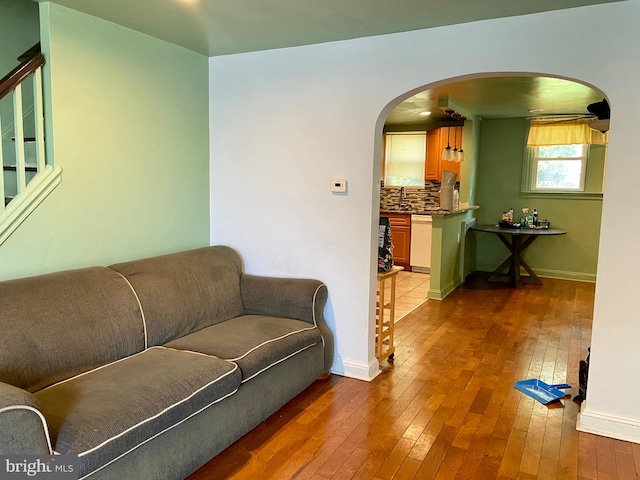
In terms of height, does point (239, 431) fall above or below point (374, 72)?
below

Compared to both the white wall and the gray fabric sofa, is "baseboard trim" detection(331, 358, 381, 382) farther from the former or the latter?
the gray fabric sofa

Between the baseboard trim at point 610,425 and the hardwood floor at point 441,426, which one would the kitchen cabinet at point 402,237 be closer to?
the hardwood floor at point 441,426

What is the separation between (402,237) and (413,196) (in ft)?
2.65

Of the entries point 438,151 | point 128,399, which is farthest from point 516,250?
point 128,399

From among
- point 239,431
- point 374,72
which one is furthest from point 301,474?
point 374,72

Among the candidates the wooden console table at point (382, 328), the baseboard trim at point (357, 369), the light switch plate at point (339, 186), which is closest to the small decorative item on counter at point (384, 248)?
the wooden console table at point (382, 328)

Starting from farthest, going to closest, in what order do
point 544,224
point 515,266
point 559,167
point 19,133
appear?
point 559,167 → point 544,224 → point 515,266 → point 19,133

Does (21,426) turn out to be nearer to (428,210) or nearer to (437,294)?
(437,294)

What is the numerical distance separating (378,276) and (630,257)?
152cm

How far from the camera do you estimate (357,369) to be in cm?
322

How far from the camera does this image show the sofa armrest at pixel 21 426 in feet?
4.63

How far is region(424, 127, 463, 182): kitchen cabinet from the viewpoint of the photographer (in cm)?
676

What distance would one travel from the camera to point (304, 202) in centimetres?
330

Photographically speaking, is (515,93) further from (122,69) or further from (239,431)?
(239,431)
